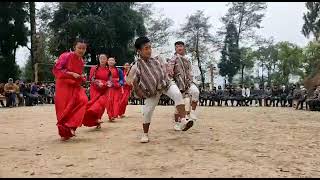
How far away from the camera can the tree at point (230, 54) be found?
1821 inches

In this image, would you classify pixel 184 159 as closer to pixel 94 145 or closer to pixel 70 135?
pixel 94 145

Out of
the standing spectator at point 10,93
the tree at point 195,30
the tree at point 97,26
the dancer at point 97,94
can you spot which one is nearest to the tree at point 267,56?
the tree at point 195,30

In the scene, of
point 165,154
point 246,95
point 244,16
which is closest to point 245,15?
point 244,16

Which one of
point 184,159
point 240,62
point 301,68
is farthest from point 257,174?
point 301,68

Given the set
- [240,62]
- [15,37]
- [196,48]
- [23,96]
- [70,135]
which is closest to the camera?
[70,135]

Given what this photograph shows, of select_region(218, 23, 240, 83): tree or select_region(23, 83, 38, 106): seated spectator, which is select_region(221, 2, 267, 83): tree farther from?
select_region(23, 83, 38, 106): seated spectator

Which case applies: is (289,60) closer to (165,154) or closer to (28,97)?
(28,97)

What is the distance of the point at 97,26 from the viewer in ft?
119

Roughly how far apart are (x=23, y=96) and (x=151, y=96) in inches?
736

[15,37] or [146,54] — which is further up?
[15,37]

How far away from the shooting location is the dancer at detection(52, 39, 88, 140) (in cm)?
750

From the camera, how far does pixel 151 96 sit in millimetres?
7152

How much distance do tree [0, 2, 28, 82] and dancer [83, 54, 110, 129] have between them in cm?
3019

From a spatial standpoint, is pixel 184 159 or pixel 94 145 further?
pixel 94 145
